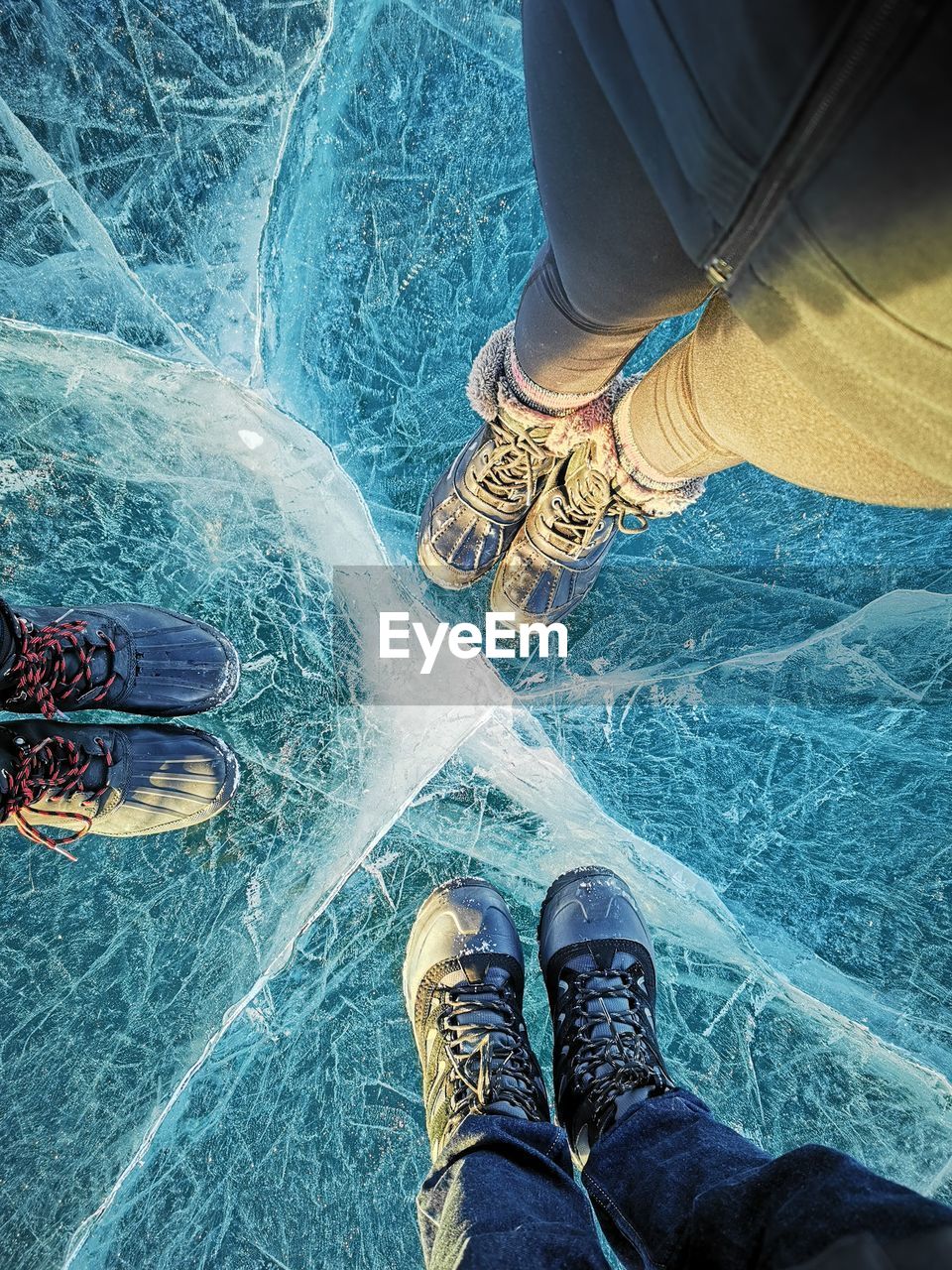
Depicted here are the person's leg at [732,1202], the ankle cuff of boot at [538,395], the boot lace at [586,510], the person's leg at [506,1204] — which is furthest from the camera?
the boot lace at [586,510]

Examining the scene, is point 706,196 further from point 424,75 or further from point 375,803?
point 424,75

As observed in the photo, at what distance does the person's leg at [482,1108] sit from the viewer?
2.61ft

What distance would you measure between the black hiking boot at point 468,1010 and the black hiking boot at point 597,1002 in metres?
0.07

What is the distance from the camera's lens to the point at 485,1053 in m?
1.23

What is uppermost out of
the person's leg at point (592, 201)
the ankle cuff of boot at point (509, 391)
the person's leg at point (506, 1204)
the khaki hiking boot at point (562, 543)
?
the person's leg at point (592, 201)

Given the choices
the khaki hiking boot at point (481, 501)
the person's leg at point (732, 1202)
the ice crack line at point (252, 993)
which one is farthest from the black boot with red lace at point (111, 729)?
the person's leg at point (732, 1202)

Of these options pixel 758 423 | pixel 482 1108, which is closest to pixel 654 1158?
pixel 482 1108

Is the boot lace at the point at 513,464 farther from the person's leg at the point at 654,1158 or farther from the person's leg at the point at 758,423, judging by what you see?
the person's leg at the point at 654,1158

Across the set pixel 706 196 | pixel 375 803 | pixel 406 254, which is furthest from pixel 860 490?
pixel 406 254

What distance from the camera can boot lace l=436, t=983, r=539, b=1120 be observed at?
1.17m

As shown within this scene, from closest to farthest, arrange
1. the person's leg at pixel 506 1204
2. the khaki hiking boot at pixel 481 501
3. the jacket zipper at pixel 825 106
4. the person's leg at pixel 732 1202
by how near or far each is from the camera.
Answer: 1. the jacket zipper at pixel 825 106
2. the person's leg at pixel 732 1202
3. the person's leg at pixel 506 1204
4. the khaki hiking boot at pixel 481 501

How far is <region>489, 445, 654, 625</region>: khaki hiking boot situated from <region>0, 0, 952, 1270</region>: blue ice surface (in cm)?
15

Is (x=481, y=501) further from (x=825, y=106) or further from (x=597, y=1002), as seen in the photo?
(x=825, y=106)

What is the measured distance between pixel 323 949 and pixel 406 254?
1541 millimetres
